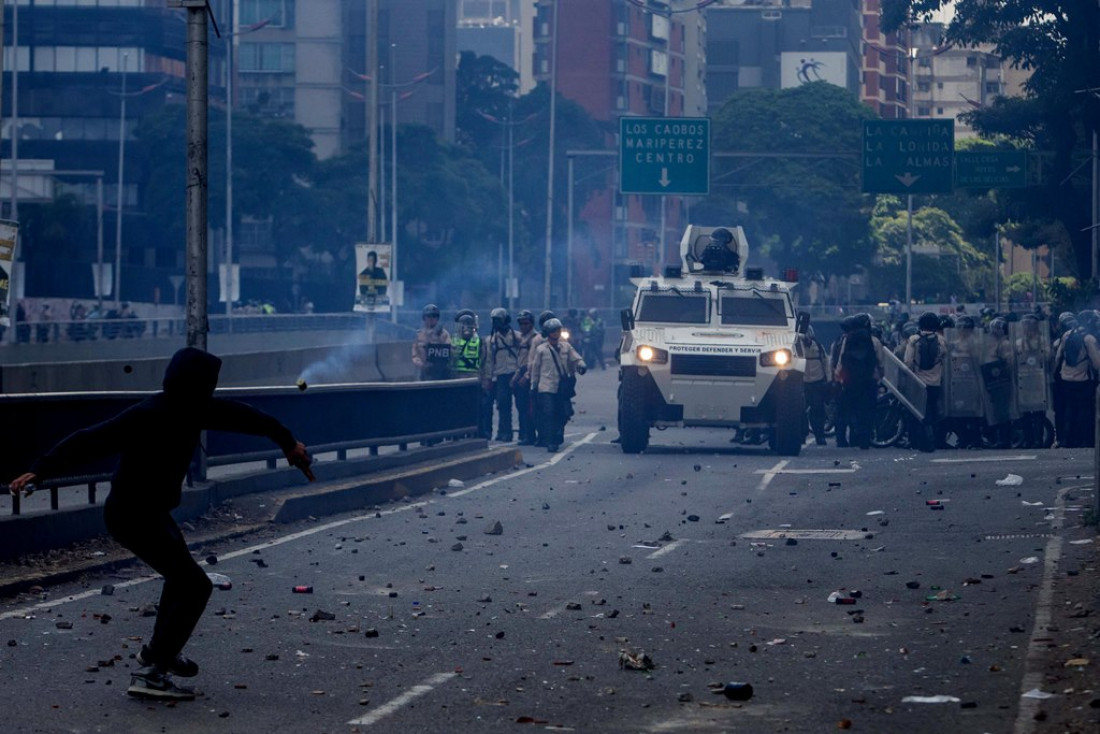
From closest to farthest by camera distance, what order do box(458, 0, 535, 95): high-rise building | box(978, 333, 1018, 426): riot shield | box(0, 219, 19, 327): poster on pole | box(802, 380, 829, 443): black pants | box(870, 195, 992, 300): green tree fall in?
1. box(0, 219, 19, 327): poster on pole
2. box(978, 333, 1018, 426): riot shield
3. box(802, 380, 829, 443): black pants
4. box(870, 195, 992, 300): green tree
5. box(458, 0, 535, 95): high-rise building

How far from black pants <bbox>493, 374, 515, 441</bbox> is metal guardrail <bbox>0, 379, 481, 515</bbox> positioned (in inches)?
87.8

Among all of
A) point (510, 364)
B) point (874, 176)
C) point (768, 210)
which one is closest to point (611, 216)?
point (768, 210)

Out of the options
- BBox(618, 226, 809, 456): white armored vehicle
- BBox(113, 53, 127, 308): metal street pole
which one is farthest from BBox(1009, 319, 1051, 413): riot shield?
BBox(113, 53, 127, 308): metal street pole

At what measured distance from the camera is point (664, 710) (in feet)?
28.1

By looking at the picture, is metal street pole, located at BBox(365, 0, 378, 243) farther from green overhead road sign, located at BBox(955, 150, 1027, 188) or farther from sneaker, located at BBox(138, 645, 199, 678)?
sneaker, located at BBox(138, 645, 199, 678)

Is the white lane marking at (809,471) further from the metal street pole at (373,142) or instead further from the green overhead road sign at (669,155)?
the green overhead road sign at (669,155)

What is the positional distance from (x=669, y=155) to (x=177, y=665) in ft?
137

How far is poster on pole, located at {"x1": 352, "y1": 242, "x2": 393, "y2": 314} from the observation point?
35.0m

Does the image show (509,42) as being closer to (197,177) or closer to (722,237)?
(722,237)

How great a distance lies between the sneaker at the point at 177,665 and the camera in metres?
8.73

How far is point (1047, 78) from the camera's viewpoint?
47438 mm

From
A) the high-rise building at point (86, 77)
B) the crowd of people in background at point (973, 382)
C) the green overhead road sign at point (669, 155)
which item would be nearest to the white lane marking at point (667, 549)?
the crowd of people in background at point (973, 382)

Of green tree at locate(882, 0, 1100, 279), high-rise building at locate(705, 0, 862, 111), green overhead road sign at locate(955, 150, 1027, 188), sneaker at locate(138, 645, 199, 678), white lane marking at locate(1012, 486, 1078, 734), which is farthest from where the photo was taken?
high-rise building at locate(705, 0, 862, 111)

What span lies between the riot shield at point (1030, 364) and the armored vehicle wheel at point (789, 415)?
347cm
